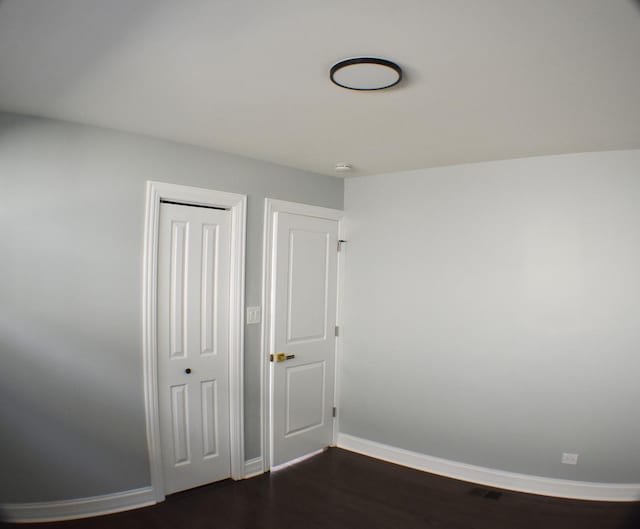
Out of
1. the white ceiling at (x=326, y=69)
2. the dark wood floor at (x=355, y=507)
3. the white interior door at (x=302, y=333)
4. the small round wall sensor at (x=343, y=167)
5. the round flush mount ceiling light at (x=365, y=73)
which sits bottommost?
the dark wood floor at (x=355, y=507)

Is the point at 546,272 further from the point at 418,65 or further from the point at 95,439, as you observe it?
the point at 95,439

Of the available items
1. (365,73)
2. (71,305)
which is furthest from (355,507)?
(365,73)

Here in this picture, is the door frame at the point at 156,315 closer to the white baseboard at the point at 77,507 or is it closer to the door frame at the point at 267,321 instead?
the white baseboard at the point at 77,507

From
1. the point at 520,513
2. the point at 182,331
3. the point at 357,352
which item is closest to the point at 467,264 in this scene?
the point at 357,352

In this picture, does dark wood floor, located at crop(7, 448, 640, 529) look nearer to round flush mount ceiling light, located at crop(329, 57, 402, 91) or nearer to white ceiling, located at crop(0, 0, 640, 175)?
white ceiling, located at crop(0, 0, 640, 175)

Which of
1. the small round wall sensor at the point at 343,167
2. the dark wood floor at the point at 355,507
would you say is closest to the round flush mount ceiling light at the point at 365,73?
the small round wall sensor at the point at 343,167

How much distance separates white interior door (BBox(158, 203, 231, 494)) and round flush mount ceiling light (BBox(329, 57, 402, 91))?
165 centimetres

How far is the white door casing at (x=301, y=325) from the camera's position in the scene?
352 centimetres

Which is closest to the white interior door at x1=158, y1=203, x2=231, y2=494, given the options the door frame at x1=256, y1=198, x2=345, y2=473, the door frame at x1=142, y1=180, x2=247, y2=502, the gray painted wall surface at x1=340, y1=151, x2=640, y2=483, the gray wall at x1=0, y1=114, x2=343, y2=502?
the door frame at x1=142, y1=180, x2=247, y2=502

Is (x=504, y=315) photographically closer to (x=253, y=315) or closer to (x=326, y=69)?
(x=253, y=315)

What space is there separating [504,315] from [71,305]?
9.97 feet

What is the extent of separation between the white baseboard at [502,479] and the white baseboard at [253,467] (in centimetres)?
96

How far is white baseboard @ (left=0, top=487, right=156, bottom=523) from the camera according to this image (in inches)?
96.3

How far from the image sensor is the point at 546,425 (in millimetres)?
3127
